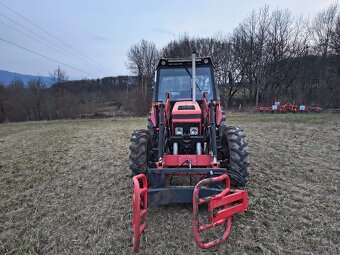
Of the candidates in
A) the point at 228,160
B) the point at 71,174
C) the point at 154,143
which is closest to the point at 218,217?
the point at 228,160

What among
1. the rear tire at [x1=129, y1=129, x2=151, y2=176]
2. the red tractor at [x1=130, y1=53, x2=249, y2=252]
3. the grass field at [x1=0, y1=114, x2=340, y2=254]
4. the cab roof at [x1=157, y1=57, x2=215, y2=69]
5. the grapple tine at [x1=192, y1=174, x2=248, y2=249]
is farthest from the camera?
the cab roof at [x1=157, y1=57, x2=215, y2=69]

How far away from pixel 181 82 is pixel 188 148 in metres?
1.65

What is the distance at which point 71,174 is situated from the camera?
6.75m

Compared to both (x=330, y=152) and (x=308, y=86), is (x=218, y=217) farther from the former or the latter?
(x=308, y=86)

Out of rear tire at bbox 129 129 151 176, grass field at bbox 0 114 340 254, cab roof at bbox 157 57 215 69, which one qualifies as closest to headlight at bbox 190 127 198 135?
rear tire at bbox 129 129 151 176

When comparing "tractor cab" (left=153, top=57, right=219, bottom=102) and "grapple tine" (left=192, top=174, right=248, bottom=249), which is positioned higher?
"tractor cab" (left=153, top=57, right=219, bottom=102)

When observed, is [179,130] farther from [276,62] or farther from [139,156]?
[276,62]

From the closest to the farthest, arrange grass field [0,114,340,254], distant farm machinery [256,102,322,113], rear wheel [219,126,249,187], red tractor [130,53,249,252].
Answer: grass field [0,114,340,254] → red tractor [130,53,249,252] → rear wheel [219,126,249,187] → distant farm machinery [256,102,322,113]

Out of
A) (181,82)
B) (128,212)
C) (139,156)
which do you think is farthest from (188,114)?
(128,212)

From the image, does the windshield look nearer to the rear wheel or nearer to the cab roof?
the cab roof

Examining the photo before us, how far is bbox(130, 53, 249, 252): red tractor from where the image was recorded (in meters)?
3.91

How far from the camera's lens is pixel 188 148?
504 cm

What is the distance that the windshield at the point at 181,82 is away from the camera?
19.5 ft

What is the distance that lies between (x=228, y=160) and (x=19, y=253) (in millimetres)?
3358
